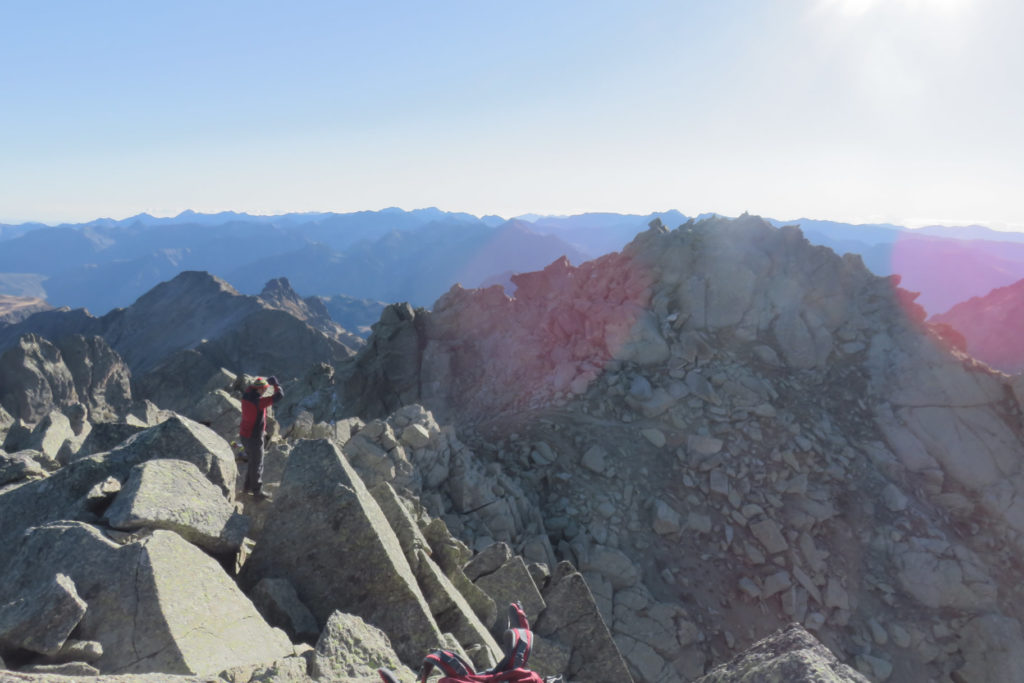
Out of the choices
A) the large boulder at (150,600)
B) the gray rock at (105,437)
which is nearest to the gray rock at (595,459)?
the gray rock at (105,437)

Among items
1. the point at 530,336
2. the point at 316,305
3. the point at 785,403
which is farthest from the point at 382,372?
the point at 316,305

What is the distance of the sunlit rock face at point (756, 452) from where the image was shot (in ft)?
52.7

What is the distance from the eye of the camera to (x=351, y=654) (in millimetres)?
5527

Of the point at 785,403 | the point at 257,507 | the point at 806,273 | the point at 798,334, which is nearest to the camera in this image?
the point at 257,507

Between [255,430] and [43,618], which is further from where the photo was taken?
[255,430]

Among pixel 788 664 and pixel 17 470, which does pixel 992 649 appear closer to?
pixel 788 664

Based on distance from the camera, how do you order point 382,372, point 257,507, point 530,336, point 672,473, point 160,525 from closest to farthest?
point 160,525, point 257,507, point 672,473, point 530,336, point 382,372

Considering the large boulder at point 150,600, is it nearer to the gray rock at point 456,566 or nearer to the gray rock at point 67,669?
the gray rock at point 67,669

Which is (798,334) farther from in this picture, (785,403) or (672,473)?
(672,473)

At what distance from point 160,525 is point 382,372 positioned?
26.1 metres

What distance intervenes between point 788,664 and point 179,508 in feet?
23.2

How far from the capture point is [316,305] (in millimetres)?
140625

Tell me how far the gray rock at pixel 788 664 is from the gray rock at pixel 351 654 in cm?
321

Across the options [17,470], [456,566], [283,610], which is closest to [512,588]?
[456,566]
